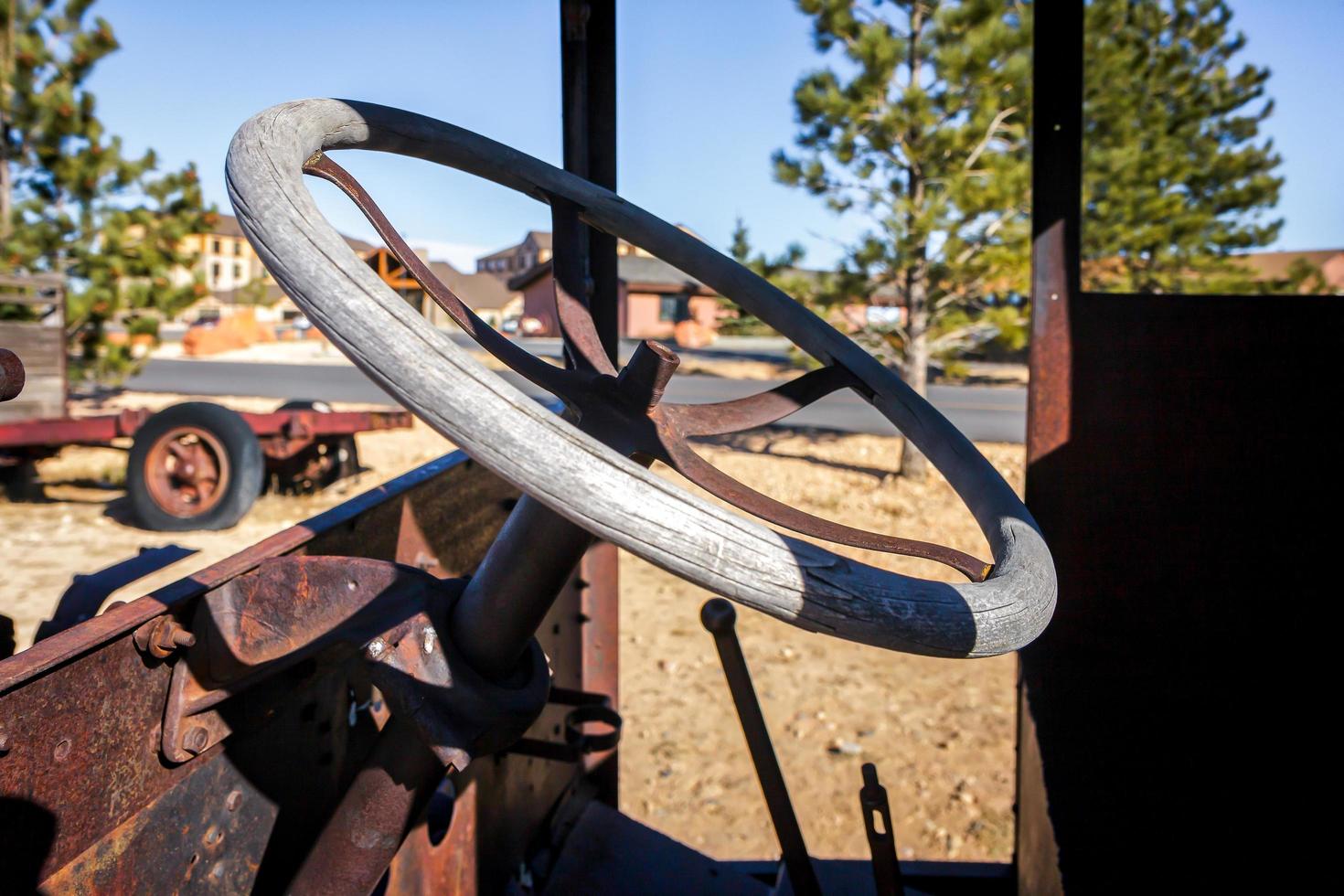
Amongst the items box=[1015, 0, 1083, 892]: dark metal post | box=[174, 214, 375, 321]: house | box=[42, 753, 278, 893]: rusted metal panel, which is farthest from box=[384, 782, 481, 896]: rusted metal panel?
box=[1015, 0, 1083, 892]: dark metal post

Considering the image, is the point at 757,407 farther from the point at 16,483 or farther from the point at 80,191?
the point at 80,191

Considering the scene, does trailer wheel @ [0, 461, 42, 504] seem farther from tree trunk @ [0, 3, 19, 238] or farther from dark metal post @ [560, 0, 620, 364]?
dark metal post @ [560, 0, 620, 364]

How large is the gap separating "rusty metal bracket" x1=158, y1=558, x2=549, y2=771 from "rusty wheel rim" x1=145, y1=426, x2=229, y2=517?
515 centimetres

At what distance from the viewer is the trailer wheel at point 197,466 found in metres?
5.74

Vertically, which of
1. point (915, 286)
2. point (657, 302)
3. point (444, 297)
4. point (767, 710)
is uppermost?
point (657, 302)

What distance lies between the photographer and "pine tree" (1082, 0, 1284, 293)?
40.2 ft

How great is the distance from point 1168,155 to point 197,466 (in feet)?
46.0

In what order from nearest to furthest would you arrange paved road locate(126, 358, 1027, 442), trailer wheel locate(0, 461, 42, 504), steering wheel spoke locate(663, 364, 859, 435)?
1. steering wheel spoke locate(663, 364, 859, 435)
2. trailer wheel locate(0, 461, 42, 504)
3. paved road locate(126, 358, 1027, 442)

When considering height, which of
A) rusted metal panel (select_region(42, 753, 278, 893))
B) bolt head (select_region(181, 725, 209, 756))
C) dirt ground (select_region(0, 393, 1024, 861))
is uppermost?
bolt head (select_region(181, 725, 209, 756))

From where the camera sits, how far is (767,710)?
362cm

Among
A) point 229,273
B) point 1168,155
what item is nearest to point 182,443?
point 1168,155

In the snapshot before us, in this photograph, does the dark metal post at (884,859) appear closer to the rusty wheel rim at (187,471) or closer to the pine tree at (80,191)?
the rusty wheel rim at (187,471)

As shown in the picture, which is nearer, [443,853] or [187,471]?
[443,853]

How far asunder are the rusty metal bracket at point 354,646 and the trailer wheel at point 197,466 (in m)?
5.07
